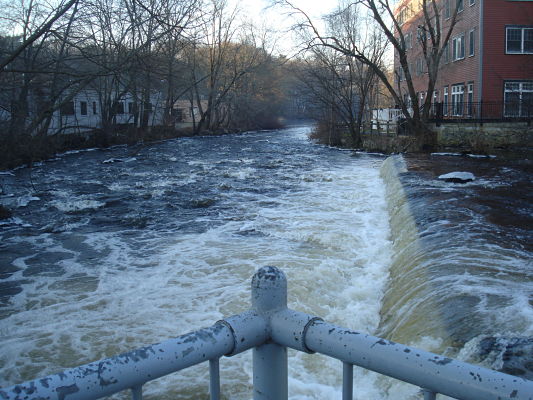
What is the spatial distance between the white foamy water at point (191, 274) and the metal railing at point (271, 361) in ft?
11.2

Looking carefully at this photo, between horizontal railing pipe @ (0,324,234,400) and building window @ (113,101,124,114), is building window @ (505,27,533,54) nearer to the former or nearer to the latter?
building window @ (113,101,124,114)

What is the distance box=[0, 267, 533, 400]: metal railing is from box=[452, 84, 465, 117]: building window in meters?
31.1

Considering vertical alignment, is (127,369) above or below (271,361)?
above

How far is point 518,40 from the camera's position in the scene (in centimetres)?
2870

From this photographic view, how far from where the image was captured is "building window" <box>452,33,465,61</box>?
3189cm

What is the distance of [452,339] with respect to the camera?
202 inches

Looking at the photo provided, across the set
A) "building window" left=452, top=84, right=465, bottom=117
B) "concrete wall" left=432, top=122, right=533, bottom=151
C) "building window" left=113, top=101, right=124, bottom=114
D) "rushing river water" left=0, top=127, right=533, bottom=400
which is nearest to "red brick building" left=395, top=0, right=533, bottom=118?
"building window" left=452, top=84, right=465, bottom=117

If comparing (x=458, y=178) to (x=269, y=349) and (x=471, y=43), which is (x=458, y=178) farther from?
(x=471, y=43)

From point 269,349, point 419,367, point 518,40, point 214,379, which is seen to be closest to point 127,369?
point 214,379

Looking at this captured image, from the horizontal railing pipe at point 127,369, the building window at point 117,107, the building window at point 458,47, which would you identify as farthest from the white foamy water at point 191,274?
the building window at point 458,47

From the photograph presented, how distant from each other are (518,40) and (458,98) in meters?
5.08

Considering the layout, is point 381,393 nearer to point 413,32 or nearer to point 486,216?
point 486,216

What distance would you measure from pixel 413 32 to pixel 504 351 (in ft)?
145

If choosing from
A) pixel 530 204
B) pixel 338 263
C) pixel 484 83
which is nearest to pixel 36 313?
pixel 338 263
